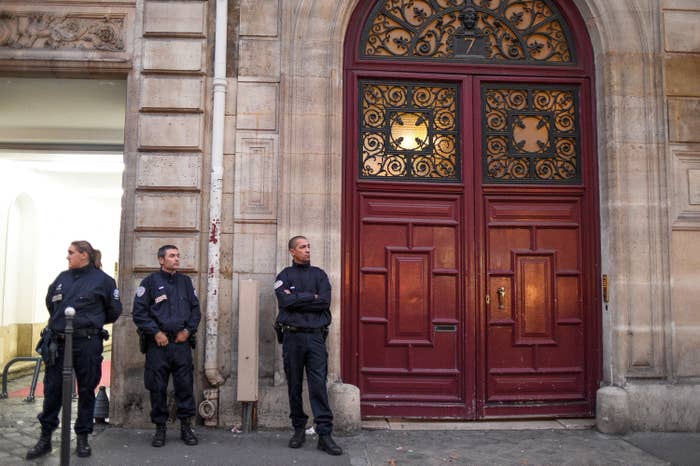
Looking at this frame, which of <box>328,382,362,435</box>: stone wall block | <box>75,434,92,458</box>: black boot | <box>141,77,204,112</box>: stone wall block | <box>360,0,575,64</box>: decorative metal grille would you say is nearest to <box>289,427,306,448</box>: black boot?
<box>328,382,362,435</box>: stone wall block

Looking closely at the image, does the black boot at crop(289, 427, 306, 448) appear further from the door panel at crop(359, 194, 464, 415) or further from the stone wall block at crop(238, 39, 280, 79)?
the stone wall block at crop(238, 39, 280, 79)

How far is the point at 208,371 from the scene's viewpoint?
7.06m

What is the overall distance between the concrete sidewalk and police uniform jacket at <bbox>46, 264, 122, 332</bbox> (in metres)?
1.28

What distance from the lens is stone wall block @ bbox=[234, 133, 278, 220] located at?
289 inches

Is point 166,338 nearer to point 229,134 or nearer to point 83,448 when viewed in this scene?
point 83,448

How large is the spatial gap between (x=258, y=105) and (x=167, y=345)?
2.94 meters

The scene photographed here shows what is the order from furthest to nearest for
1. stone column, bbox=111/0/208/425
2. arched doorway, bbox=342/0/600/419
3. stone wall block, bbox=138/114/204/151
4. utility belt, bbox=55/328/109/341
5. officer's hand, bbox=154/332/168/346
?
1. arched doorway, bbox=342/0/600/419
2. stone wall block, bbox=138/114/204/151
3. stone column, bbox=111/0/208/425
4. officer's hand, bbox=154/332/168/346
5. utility belt, bbox=55/328/109/341

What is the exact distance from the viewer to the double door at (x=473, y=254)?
760 cm

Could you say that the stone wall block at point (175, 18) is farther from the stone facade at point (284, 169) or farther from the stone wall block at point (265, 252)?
the stone wall block at point (265, 252)

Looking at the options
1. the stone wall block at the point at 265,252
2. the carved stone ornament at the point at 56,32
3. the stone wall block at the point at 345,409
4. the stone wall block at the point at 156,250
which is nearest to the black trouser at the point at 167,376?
the stone wall block at the point at 156,250

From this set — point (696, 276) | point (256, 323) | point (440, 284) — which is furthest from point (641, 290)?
point (256, 323)

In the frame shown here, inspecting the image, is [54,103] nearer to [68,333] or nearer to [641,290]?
[68,333]

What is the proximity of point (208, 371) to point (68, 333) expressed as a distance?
1.98 meters

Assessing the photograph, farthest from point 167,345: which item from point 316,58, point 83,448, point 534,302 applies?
point 534,302
